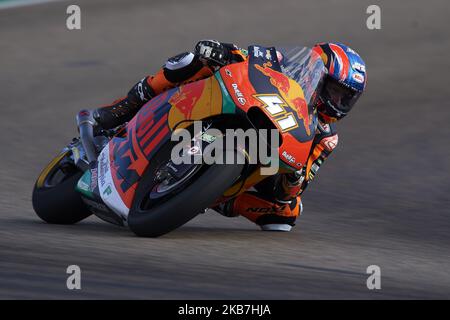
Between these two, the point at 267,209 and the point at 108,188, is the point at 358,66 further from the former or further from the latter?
the point at 108,188

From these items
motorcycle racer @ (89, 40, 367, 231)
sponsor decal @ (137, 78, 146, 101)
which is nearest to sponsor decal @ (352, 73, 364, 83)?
motorcycle racer @ (89, 40, 367, 231)

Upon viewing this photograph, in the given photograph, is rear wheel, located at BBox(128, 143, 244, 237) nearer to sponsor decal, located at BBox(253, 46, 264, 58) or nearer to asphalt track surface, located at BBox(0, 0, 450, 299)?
asphalt track surface, located at BBox(0, 0, 450, 299)

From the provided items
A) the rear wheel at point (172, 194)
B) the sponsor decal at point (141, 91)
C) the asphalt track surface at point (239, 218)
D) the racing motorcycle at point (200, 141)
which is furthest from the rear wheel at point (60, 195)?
the rear wheel at point (172, 194)

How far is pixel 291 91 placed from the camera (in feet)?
23.5

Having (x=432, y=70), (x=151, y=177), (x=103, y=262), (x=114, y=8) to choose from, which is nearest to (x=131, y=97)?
(x=151, y=177)

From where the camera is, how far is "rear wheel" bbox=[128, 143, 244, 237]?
6719mm

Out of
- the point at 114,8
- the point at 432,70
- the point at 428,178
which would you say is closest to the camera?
the point at 428,178

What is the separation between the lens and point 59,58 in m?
15.6

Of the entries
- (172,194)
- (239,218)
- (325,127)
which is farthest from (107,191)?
(239,218)

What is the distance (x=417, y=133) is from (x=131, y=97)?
475cm

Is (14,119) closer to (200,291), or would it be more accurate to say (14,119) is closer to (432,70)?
(432,70)

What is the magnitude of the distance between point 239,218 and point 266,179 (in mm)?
1295

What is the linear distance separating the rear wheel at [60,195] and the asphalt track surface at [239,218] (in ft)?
0.41

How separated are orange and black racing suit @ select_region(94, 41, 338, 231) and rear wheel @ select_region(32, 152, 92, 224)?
400 millimetres
